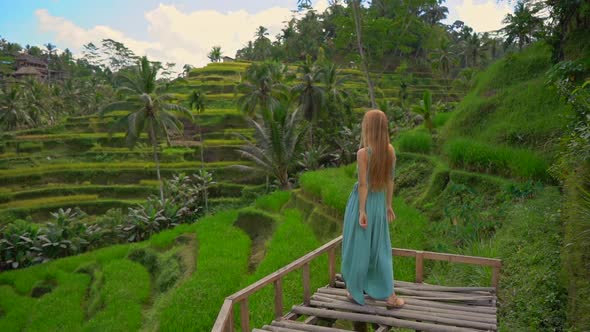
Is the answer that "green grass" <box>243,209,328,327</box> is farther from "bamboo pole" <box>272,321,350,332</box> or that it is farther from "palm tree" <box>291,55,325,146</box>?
"palm tree" <box>291,55,325,146</box>

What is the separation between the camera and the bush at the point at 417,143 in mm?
11578

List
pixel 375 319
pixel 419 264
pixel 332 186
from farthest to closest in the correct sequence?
1. pixel 332 186
2. pixel 419 264
3. pixel 375 319

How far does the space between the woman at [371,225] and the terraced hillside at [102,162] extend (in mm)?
17623

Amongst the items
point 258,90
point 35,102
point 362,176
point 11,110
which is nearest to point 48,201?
point 258,90

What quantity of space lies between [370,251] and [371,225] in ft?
0.74

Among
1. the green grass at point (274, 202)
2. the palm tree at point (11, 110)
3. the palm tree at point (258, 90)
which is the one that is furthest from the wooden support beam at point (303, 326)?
the palm tree at point (11, 110)

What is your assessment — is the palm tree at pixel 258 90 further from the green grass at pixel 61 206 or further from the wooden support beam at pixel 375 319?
the wooden support beam at pixel 375 319

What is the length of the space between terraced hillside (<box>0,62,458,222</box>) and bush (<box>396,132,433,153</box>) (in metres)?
10.9

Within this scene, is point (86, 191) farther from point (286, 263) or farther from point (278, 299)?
point (278, 299)

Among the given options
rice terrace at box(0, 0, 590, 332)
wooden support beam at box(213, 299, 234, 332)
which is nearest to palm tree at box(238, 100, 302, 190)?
rice terrace at box(0, 0, 590, 332)

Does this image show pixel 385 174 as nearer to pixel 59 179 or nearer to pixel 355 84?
pixel 59 179

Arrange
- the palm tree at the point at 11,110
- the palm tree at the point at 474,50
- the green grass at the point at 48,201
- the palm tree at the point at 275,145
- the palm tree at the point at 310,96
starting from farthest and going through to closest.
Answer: the palm tree at the point at 474,50, the palm tree at the point at 11,110, the green grass at the point at 48,201, the palm tree at the point at 310,96, the palm tree at the point at 275,145

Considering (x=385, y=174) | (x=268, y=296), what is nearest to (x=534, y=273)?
(x=385, y=174)

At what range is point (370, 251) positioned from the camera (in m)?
3.73
